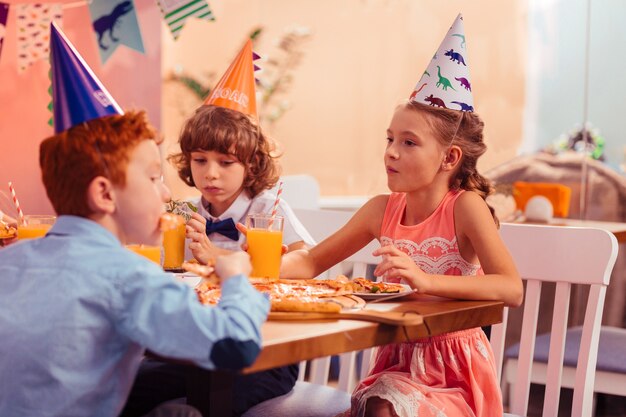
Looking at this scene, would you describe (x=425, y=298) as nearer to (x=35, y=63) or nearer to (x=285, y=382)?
(x=285, y=382)

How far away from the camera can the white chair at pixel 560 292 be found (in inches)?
80.7

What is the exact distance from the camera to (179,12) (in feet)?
12.0

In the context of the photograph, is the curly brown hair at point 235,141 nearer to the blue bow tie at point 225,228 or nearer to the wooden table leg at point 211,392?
the blue bow tie at point 225,228

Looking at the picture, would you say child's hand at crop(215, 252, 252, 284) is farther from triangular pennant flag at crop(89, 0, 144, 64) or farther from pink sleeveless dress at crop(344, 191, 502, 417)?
triangular pennant flag at crop(89, 0, 144, 64)

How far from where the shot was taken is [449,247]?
6.78 ft

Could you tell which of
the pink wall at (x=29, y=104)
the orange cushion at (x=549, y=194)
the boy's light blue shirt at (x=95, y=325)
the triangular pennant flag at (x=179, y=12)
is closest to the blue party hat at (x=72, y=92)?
the boy's light blue shirt at (x=95, y=325)

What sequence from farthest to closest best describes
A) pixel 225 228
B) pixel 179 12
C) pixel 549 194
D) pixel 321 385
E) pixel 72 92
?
1. pixel 549 194
2. pixel 179 12
3. pixel 225 228
4. pixel 321 385
5. pixel 72 92

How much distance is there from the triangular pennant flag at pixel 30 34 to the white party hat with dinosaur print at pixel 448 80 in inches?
66.9

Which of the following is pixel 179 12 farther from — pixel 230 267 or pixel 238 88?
pixel 230 267

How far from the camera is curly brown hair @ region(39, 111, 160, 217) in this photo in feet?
4.50

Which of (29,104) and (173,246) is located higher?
(29,104)

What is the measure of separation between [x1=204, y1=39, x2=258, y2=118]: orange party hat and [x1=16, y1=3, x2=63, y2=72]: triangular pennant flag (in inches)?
46.2

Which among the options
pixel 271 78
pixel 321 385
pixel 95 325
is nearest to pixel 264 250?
pixel 321 385

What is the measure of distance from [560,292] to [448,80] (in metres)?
0.55
